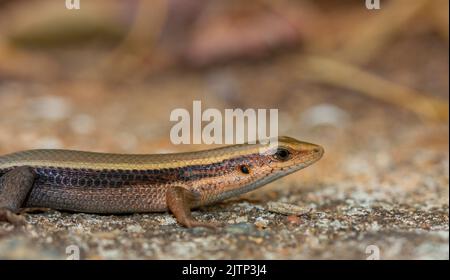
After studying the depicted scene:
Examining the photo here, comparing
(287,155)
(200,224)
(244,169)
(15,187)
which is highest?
(287,155)

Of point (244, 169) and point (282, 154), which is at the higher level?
point (282, 154)

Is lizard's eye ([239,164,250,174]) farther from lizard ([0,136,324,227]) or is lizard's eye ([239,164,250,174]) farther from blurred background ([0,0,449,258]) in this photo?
blurred background ([0,0,449,258])

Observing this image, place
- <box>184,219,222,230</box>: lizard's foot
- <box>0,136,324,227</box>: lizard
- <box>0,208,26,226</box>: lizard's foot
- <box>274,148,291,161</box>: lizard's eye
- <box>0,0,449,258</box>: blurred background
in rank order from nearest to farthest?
<box>0,208,26,226</box>: lizard's foot, <box>184,219,222,230</box>: lizard's foot, <box>0,136,324,227</box>: lizard, <box>274,148,291,161</box>: lizard's eye, <box>0,0,449,258</box>: blurred background

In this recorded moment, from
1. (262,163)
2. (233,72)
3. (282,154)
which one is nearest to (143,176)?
(262,163)

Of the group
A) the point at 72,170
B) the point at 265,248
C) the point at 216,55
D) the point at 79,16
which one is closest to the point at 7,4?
the point at 79,16

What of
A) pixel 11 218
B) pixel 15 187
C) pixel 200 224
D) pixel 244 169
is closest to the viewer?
pixel 11 218

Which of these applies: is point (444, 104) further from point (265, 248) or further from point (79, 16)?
point (79, 16)

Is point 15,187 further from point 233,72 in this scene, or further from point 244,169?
point 233,72

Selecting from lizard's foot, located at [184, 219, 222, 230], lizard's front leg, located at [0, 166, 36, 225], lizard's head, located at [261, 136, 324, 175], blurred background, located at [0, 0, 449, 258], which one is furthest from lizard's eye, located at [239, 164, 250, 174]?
blurred background, located at [0, 0, 449, 258]
